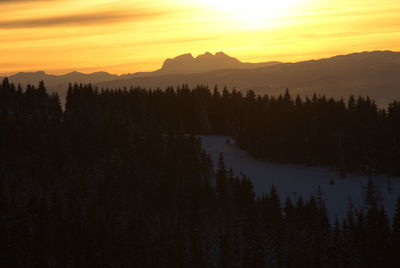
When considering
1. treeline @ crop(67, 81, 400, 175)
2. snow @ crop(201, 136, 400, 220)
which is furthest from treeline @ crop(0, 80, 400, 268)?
treeline @ crop(67, 81, 400, 175)

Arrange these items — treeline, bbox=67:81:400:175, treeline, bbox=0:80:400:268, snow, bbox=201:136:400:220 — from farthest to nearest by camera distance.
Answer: treeline, bbox=67:81:400:175
snow, bbox=201:136:400:220
treeline, bbox=0:80:400:268

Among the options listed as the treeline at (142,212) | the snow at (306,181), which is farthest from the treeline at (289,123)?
the treeline at (142,212)

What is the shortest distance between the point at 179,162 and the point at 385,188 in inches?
1282

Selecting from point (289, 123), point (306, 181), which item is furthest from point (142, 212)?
point (289, 123)

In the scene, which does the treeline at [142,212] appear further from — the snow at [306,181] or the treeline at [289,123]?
the treeline at [289,123]

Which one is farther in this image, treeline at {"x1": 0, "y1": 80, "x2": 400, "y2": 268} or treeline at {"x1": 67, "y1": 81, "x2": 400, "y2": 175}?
treeline at {"x1": 67, "y1": 81, "x2": 400, "y2": 175}

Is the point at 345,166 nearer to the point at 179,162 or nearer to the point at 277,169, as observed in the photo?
the point at 277,169

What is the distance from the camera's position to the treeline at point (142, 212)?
281 feet

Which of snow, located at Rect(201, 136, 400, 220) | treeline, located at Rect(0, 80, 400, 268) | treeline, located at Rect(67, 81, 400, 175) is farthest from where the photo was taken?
treeline, located at Rect(67, 81, 400, 175)

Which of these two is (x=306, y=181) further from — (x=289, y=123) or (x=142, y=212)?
(x=142, y=212)

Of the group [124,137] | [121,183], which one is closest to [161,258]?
[121,183]

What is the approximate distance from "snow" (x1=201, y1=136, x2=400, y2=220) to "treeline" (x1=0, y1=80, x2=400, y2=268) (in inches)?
154

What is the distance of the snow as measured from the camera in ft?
362

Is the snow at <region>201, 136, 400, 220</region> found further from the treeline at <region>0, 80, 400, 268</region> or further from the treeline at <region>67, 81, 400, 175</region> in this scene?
the treeline at <region>0, 80, 400, 268</region>
